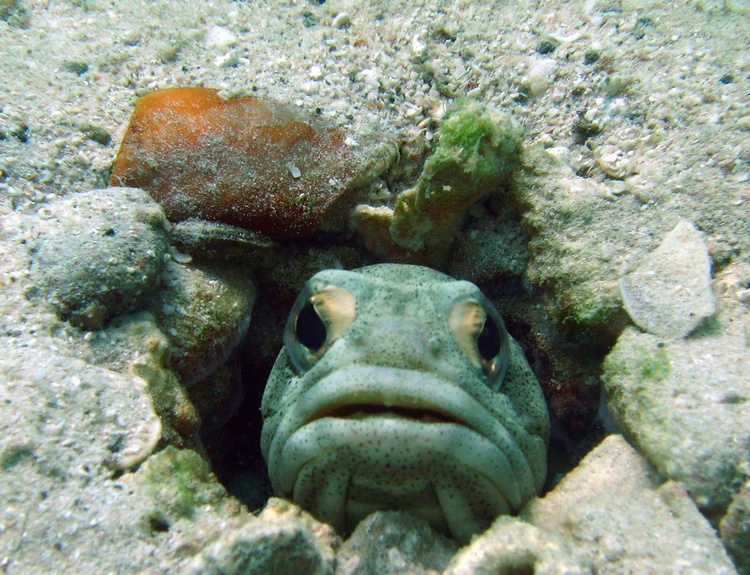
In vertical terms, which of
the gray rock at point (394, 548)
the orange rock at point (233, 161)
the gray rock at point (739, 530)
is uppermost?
the orange rock at point (233, 161)

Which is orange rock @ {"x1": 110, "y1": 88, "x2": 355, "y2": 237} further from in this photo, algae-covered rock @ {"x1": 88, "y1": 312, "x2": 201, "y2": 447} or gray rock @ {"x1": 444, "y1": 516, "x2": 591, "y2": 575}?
gray rock @ {"x1": 444, "y1": 516, "x2": 591, "y2": 575}

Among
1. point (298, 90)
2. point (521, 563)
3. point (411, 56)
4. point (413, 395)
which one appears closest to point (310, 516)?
point (413, 395)

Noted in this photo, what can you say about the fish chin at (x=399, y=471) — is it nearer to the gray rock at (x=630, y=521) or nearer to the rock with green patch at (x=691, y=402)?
the gray rock at (x=630, y=521)

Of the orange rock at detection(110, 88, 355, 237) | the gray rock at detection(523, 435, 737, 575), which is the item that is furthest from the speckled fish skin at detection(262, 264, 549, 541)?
the orange rock at detection(110, 88, 355, 237)

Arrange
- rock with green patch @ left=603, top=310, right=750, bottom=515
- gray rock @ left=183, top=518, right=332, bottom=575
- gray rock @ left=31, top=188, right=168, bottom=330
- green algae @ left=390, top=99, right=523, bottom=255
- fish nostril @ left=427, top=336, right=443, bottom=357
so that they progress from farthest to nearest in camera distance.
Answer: green algae @ left=390, top=99, right=523, bottom=255
gray rock @ left=31, top=188, right=168, bottom=330
fish nostril @ left=427, top=336, right=443, bottom=357
rock with green patch @ left=603, top=310, right=750, bottom=515
gray rock @ left=183, top=518, right=332, bottom=575

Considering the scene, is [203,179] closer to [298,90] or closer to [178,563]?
[298,90]

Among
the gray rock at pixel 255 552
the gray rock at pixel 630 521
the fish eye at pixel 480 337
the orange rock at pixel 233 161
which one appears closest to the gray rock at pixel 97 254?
the orange rock at pixel 233 161
